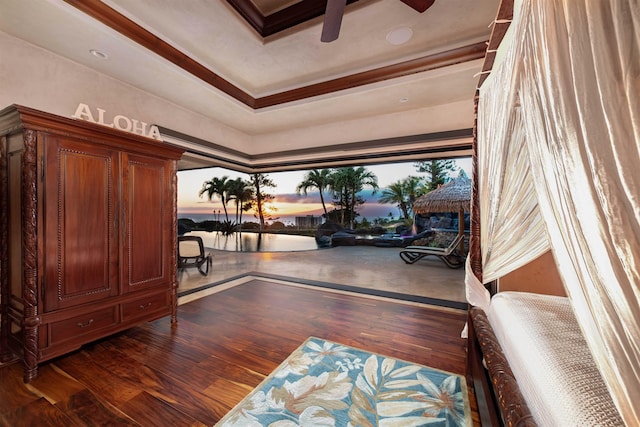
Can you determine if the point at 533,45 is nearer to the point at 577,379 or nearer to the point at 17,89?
the point at 577,379

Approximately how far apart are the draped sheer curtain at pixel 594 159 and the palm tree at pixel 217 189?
9119mm

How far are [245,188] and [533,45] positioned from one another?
394 inches

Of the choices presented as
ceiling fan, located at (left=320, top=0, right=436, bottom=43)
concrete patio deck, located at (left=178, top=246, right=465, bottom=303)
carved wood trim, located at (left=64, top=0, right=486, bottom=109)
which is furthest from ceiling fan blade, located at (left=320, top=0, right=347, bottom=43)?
concrete patio deck, located at (left=178, top=246, right=465, bottom=303)

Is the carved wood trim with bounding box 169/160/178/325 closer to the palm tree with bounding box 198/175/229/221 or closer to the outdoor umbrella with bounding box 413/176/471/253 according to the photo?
the outdoor umbrella with bounding box 413/176/471/253

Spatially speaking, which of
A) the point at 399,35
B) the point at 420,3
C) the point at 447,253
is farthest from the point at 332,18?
the point at 447,253

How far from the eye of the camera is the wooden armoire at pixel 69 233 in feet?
5.77

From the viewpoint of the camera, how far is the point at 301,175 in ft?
36.1

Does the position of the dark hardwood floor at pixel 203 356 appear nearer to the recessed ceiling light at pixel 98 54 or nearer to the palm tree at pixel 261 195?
the recessed ceiling light at pixel 98 54

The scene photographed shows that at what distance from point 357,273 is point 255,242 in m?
5.99

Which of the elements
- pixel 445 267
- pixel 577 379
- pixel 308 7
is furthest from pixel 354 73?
pixel 445 267

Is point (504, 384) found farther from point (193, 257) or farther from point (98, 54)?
point (193, 257)

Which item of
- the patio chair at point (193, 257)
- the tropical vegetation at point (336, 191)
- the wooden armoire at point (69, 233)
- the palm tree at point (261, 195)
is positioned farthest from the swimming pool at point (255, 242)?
the wooden armoire at point (69, 233)

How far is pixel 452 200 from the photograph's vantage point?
20.6 feet

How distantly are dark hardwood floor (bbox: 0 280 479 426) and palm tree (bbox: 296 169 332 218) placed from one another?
7956 millimetres
